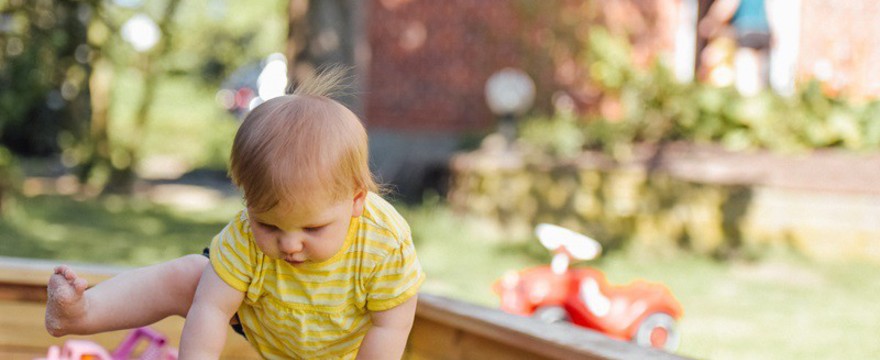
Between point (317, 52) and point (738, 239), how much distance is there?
298 centimetres

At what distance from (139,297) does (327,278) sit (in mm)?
513

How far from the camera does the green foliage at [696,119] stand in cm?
724

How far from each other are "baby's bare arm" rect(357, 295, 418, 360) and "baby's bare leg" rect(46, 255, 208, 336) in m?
0.45

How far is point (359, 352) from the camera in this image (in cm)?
222

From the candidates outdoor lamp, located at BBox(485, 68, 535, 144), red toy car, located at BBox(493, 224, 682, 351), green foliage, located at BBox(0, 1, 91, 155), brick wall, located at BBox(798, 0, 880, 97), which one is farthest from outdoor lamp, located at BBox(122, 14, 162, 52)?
red toy car, located at BBox(493, 224, 682, 351)

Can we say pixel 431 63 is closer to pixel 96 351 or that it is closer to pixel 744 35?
pixel 744 35

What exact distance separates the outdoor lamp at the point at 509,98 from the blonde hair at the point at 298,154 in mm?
6791

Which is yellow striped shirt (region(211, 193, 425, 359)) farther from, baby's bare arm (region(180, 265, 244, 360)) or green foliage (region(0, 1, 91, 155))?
green foliage (region(0, 1, 91, 155))

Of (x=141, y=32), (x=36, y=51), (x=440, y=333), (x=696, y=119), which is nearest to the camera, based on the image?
(x=440, y=333)

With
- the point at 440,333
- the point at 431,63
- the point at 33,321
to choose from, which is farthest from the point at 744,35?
the point at 33,321

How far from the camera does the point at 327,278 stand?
2211 millimetres

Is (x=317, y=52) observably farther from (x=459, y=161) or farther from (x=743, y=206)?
(x=743, y=206)

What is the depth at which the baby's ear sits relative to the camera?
2131mm

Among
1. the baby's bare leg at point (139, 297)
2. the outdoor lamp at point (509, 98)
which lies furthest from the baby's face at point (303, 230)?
the outdoor lamp at point (509, 98)
